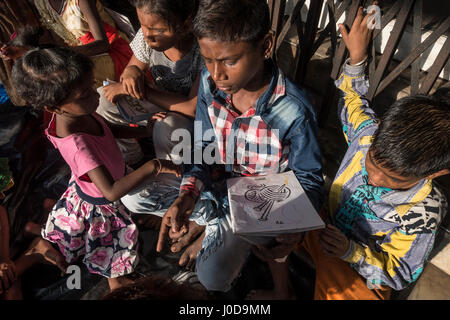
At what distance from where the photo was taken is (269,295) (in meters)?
2.21

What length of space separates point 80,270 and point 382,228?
2.28 metres

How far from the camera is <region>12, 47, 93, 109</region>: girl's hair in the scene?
5.29ft

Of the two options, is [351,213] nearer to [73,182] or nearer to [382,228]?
[382,228]

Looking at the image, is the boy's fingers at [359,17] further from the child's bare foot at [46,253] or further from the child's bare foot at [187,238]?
the child's bare foot at [46,253]

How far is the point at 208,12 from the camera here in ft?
4.60

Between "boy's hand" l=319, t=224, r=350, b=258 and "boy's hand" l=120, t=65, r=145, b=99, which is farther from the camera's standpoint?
"boy's hand" l=120, t=65, r=145, b=99

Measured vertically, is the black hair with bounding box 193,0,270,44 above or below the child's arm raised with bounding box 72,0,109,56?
above

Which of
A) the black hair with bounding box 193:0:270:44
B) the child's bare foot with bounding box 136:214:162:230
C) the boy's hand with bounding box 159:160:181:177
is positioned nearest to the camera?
the black hair with bounding box 193:0:270:44

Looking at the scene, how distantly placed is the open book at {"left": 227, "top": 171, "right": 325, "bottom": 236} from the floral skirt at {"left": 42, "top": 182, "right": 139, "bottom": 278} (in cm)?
95

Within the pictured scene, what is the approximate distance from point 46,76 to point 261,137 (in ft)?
4.15

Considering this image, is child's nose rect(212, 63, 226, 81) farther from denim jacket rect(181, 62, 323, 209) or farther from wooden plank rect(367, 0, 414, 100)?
wooden plank rect(367, 0, 414, 100)

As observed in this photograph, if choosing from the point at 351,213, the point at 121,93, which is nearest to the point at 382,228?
the point at 351,213

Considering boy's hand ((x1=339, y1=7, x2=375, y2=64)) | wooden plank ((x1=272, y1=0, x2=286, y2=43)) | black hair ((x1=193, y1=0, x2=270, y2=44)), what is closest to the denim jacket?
black hair ((x1=193, y1=0, x2=270, y2=44))

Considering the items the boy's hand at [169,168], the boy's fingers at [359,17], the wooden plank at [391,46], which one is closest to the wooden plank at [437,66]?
the wooden plank at [391,46]
